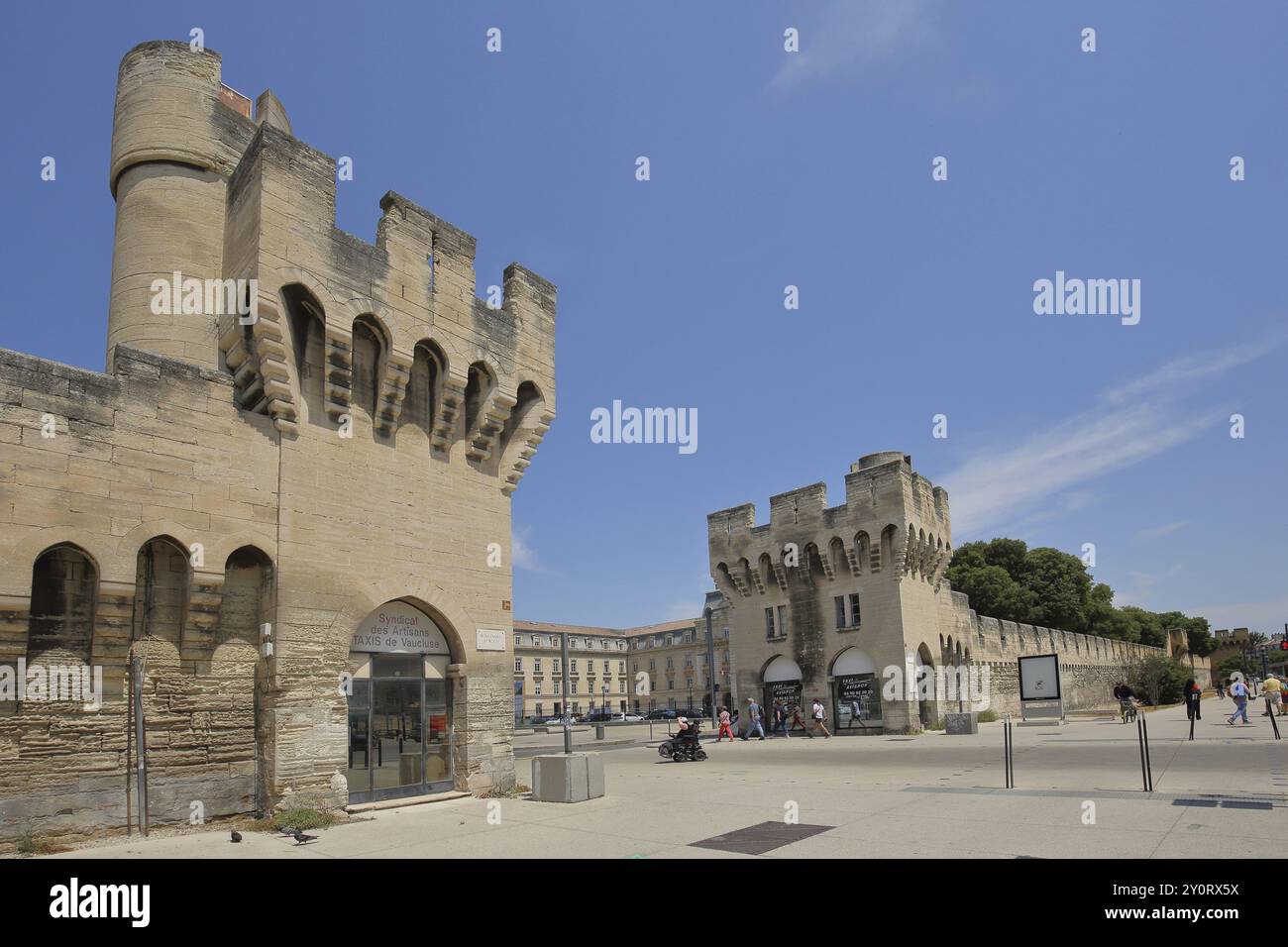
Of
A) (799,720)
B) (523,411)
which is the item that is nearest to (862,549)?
(799,720)

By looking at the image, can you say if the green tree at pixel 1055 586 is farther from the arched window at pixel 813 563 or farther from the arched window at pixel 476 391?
the arched window at pixel 476 391

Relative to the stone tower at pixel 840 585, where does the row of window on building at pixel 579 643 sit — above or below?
below

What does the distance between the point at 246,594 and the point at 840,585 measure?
30287 mm

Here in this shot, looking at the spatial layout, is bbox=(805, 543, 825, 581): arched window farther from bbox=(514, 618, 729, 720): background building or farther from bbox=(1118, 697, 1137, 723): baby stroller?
bbox=(514, 618, 729, 720): background building

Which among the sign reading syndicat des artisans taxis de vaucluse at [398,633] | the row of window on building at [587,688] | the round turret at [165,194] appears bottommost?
the row of window on building at [587,688]

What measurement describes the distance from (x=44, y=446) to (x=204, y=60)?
807 cm

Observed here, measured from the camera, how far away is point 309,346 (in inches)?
535

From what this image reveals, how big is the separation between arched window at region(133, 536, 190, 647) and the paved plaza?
2.70 m

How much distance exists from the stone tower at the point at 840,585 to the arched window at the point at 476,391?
2489cm

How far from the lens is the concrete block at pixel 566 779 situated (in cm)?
1427

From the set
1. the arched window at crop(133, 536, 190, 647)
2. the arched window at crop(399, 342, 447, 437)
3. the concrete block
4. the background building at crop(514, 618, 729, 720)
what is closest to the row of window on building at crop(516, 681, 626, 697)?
the background building at crop(514, 618, 729, 720)

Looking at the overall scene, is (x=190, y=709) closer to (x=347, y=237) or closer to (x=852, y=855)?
(x=347, y=237)

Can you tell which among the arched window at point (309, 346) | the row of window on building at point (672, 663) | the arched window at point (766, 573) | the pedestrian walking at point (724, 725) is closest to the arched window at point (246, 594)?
the arched window at point (309, 346)

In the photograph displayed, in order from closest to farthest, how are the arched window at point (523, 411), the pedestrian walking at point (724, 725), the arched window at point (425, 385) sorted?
1. the arched window at point (425, 385)
2. the arched window at point (523, 411)
3. the pedestrian walking at point (724, 725)
